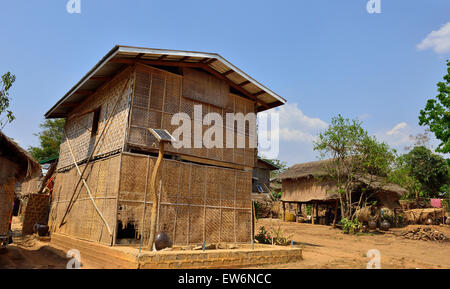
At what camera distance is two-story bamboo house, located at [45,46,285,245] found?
28.9 feet

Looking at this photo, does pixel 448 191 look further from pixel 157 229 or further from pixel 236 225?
pixel 157 229

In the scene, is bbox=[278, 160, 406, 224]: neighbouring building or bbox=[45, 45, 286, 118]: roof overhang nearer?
bbox=[45, 45, 286, 118]: roof overhang

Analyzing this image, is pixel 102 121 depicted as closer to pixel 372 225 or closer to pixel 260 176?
pixel 372 225

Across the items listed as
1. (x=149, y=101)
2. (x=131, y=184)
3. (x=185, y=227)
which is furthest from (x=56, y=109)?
(x=185, y=227)

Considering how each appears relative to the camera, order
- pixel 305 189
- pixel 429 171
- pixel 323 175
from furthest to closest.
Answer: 1. pixel 429 171
2. pixel 305 189
3. pixel 323 175

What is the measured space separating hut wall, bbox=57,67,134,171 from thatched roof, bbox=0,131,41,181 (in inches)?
94.3

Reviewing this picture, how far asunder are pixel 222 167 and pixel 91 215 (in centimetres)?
429

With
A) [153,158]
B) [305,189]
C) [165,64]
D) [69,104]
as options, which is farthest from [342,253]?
[69,104]

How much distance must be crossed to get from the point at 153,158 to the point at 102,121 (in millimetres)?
3041

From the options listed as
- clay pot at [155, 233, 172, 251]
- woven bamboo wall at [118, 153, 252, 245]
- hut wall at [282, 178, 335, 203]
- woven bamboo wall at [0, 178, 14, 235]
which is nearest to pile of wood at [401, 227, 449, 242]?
hut wall at [282, 178, 335, 203]

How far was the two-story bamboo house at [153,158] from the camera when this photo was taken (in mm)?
8820

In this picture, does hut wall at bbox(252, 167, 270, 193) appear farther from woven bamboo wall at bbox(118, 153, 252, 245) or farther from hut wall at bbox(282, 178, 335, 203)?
woven bamboo wall at bbox(118, 153, 252, 245)

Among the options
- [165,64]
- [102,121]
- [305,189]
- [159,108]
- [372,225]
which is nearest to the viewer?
[159,108]

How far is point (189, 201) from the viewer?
383 inches
